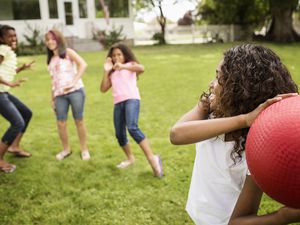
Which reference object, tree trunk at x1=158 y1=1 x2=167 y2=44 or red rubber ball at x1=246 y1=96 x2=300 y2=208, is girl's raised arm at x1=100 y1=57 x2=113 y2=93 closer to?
red rubber ball at x1=246 y1=96 x2=300 y2=208

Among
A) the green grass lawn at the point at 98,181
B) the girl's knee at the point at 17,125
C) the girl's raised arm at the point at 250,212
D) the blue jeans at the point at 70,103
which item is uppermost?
the girl's raised arm at the point at 250,212

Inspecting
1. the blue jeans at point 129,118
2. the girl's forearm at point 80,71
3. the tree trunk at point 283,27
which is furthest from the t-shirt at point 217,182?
the tree trunk at point 283,27

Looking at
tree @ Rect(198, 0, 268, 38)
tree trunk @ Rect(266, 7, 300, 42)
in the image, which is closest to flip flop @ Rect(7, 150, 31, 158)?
tree trunk @ Rect(266, 7, 300, 42)

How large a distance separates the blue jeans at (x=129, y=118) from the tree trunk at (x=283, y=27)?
70.3 feet

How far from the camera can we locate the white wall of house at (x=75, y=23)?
2298 centimetres

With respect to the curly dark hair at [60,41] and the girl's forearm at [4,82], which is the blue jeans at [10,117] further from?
the curly dark hair at [60,41]

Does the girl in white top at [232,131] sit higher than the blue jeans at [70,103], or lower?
higher

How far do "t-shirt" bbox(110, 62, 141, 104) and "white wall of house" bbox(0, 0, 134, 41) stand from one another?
1955 cm

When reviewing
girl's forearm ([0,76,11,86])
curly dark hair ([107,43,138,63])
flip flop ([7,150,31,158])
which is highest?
curly dark hair ([107,43,138,63])

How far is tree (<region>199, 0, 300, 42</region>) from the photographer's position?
939 inches

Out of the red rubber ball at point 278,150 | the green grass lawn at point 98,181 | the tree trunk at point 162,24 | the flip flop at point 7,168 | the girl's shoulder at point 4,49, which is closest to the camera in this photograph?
the red rubber ball at point 278,150

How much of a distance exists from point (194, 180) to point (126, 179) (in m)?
2.51

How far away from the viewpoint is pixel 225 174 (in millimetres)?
1747

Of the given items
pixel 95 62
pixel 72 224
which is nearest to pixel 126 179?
pixel 72 224
